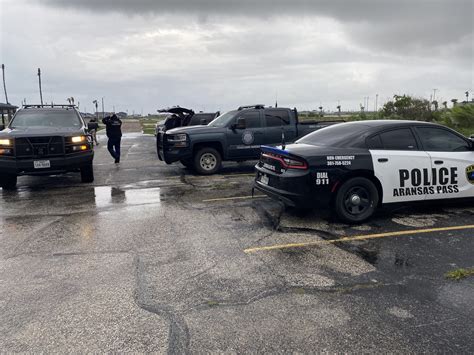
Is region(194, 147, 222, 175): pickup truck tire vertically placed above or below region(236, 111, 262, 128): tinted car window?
below

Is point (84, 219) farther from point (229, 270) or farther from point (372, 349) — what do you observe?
point (372, 349)

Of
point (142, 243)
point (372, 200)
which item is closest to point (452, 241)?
point (372, 200)

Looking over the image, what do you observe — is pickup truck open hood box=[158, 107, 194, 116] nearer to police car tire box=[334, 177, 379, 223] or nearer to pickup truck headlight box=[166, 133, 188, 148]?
pickup truck headlight box=[166, 133, 188, 148]

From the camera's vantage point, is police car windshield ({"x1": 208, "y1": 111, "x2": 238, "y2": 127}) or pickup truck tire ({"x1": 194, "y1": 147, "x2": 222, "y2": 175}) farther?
police car windshield ({"x1": 208, "y1": 111, "x2": 238, "y2": 127})

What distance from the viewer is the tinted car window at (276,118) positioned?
1112 centimetres

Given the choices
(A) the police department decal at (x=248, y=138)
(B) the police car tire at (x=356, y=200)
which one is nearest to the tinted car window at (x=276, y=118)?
(A) the police department decal at (x=248, y=138)

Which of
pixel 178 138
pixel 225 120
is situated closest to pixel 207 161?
pixel 178 138

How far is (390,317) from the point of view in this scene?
3.19 m

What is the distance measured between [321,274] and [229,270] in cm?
97

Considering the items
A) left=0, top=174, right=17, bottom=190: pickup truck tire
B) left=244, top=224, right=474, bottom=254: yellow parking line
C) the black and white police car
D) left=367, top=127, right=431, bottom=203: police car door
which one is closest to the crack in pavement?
left=244, top=224, right=474, bottom=254: yellow parking line

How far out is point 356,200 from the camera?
578 cm

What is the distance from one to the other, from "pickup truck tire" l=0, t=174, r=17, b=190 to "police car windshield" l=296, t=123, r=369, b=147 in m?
6.87

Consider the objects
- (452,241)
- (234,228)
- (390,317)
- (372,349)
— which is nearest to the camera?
(372,349)

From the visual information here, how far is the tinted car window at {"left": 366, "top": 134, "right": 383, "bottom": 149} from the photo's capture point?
5.91m
